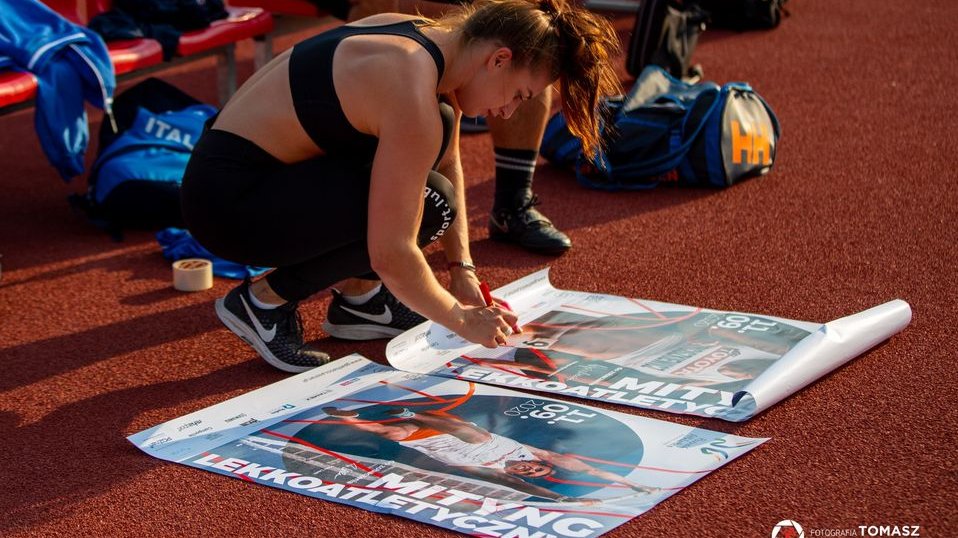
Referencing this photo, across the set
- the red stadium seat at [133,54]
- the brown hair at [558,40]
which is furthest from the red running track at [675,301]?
the brown hair at [558,40]

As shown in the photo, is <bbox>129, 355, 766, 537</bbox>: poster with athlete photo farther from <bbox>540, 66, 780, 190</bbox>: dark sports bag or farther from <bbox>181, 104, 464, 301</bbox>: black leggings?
<bbox>540, 66, 780, 190</bbox>: dark sports bag

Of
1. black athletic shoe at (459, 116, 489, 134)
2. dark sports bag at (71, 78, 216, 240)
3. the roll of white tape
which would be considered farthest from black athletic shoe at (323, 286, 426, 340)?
black athletic shoe at (459, 116, 489, 134)

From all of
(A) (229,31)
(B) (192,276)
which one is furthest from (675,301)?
(A) (229,31)

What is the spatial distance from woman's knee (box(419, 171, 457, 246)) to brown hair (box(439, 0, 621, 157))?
14.7 inches

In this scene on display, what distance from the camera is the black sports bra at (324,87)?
2.27m

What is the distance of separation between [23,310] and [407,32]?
1434 millimetres

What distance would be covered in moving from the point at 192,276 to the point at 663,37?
9.32ft

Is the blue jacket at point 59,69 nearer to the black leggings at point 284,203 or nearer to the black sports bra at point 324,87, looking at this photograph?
the black leggings at point 284,203

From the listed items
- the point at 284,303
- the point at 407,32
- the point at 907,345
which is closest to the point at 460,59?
the point at 407,32

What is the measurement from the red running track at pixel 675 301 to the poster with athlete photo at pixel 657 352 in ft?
0.19

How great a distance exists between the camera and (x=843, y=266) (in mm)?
3137

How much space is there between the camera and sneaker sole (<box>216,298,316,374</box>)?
2582mm

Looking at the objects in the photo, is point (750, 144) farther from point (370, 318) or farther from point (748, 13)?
point (748, 13)

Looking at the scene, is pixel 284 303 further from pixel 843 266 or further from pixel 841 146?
pixel 841 146
